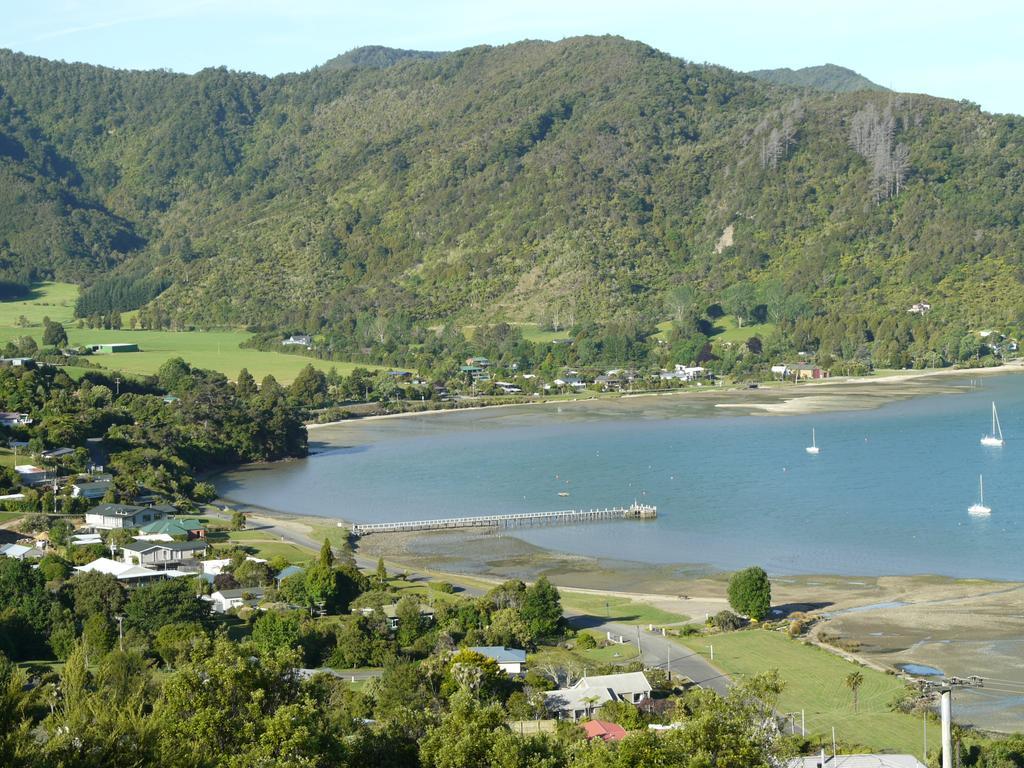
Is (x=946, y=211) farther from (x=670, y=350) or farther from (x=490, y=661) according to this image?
(x=490, y=661)

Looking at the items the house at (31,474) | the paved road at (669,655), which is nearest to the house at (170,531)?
the house at (31,474)

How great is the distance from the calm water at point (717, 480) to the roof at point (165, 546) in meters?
11.2

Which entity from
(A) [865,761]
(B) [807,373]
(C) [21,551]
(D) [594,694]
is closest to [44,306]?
(B) [807,373]

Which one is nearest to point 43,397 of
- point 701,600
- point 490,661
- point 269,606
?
point 269,606

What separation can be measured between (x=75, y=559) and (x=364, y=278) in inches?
4249

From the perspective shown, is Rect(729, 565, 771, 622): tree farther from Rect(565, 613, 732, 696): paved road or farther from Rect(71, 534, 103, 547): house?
Rect(71, 534, 103, 547): house

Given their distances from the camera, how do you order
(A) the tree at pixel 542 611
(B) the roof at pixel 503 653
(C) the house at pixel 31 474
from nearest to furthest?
(B) the roof at pixel 503 653 → (A) the tree at pixel 542 611 → (C) the house at pixel 31 474

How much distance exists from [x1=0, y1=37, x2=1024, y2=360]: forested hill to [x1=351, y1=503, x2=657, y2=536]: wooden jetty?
63.9 m

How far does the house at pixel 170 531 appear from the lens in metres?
45.1

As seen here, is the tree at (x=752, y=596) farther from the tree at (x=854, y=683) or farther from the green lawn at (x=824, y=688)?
the tree at (x=854, y=683)

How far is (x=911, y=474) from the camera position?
59.9 meters

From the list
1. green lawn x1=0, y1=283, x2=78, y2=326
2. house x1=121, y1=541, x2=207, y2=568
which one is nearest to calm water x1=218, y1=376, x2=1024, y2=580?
house x1=121, y1=541, x2=207, y2=568

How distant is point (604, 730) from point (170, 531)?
2459 centimetres

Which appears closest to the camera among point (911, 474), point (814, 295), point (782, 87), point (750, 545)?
point (750, 545)
